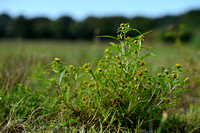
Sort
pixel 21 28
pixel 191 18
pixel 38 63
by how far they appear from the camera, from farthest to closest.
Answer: pixel 191 18 → pixel 21 28 → pixel 38 63

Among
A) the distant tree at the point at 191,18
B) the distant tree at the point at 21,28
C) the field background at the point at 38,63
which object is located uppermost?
the distant tree at the point at 191,18

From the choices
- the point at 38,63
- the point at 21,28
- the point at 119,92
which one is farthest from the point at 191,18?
the point at 119,92

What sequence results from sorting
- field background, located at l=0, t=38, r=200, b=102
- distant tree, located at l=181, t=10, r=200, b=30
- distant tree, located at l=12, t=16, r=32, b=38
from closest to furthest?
1. field background, located at l=0, t=38, r=200, b=102
2. distant tree, located at l=181, t=10, r=200, b=30
3. distant tree, located at l=12, t=16, r=32, b=38

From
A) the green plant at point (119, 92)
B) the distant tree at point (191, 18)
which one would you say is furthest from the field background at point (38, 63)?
the distant tree at point (191, 18)

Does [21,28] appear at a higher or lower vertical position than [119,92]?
higher

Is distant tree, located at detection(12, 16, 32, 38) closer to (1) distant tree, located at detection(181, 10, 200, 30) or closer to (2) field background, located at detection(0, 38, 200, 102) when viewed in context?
(1) distant tree, located at detection(181, 10, 200, 30)

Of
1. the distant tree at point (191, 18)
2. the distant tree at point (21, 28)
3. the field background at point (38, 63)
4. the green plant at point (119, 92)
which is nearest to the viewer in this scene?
the green plant at point (119, 92)

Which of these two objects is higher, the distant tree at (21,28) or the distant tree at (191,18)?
the distant tree at (191,18)

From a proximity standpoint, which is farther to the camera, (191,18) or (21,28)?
(191,18)

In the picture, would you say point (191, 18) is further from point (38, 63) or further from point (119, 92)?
point (119, 92)

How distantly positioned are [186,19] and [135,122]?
141 ft

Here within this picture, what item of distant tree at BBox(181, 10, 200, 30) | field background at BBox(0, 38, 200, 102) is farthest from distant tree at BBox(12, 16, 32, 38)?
A: field background at BBox(0, 38, 200, 102)

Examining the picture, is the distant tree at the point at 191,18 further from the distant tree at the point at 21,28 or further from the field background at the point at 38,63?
the field background at the point at 38,63

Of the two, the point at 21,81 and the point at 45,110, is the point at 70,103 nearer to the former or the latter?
the point at 45,110
